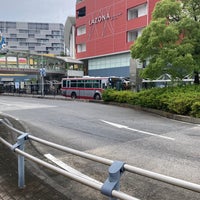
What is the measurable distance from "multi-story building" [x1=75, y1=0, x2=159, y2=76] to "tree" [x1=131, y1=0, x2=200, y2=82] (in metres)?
22.6

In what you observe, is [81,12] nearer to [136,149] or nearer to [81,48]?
[81,48]

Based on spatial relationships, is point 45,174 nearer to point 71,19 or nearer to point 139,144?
point 139,144

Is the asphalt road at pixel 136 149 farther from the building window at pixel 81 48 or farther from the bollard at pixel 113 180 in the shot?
the building window at pixel 81 48

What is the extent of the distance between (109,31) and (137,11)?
6230 millimetres

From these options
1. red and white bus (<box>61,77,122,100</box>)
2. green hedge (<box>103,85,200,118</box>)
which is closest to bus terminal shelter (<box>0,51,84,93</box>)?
red and white bus (<box>61,77,122,100</box>)

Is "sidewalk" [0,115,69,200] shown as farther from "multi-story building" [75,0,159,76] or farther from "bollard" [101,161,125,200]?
"multi-story building" [75,0,159,76]

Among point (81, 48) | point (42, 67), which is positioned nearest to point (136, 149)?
point (42, 67)

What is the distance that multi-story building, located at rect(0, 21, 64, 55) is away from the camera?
443 feet

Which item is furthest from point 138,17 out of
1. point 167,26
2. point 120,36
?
point 167,26

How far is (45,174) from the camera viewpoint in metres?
5.12

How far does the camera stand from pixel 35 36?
452ft

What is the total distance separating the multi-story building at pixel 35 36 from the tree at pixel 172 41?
12140 centimetres

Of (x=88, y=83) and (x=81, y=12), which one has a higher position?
(x=81, y=12)

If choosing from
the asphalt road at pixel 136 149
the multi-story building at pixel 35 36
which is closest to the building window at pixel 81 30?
the asphalt road at pixel 136 149
